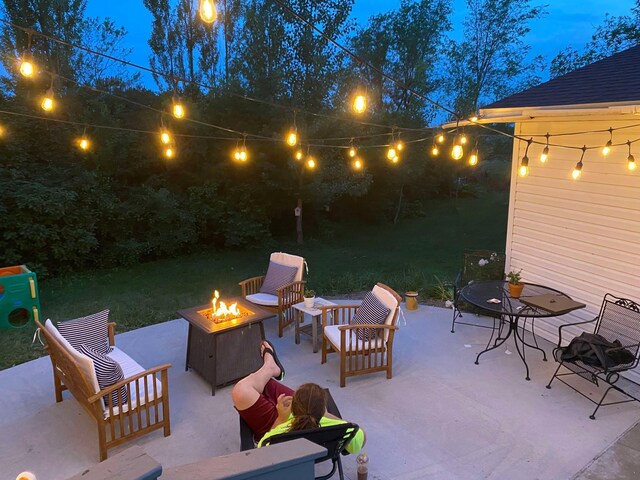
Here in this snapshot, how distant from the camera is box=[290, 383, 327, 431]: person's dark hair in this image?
2564mm

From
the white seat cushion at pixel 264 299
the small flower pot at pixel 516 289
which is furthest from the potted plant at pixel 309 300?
the small flower pot at pixel 516 289

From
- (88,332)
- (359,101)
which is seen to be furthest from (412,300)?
(88,332)

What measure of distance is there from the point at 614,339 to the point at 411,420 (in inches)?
93.1

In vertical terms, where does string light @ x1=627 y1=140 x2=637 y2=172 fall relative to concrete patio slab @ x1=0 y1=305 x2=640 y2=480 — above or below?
above

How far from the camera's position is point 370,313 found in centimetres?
485

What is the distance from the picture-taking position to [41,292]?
865 centimetres

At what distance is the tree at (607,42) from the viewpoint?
567 inches

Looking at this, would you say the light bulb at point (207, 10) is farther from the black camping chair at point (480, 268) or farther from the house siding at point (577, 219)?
the black camping chair at point (480, 268)

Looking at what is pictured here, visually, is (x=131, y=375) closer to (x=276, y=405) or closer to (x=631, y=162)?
(x=276, y=405)

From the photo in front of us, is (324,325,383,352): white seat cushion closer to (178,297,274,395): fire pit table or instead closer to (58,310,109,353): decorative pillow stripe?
(178,297,274,395): fire pit table

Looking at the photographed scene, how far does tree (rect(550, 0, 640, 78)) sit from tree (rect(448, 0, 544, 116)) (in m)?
1.19

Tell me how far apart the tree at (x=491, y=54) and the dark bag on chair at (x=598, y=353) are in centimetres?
1470

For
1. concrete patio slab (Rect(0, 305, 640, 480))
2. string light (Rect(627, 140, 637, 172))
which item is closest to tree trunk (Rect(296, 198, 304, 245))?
concrete patio slab (Rect(0, 305, 640, 480))

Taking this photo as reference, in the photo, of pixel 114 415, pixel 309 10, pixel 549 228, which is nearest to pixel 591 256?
pixel 549 228
